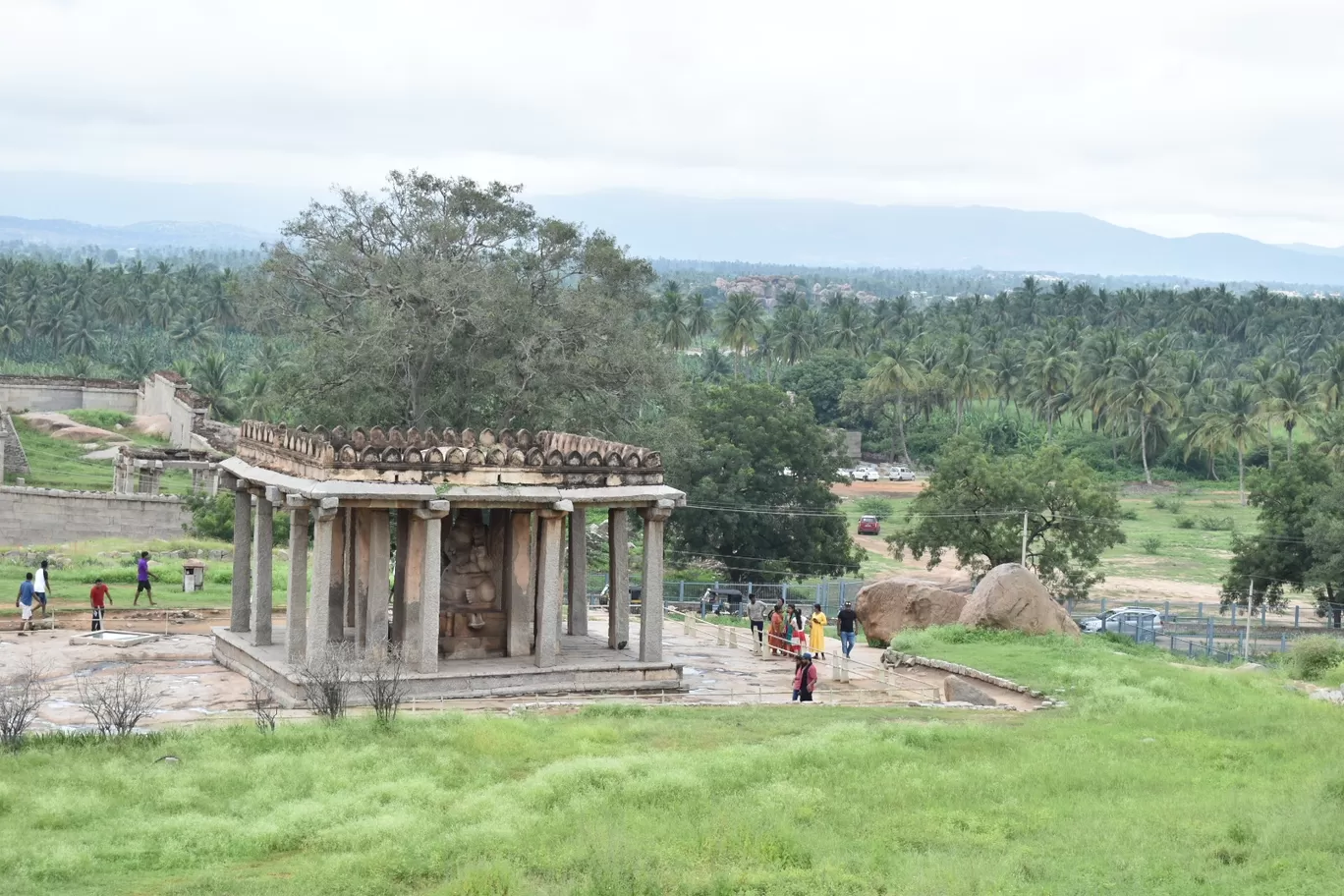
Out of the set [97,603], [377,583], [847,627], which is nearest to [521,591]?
[377,583]

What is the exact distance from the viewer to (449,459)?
24.2 meters

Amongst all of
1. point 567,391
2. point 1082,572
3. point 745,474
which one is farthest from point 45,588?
point 1082,572

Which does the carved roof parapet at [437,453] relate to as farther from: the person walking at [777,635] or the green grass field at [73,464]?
the green grass field at [73,464]

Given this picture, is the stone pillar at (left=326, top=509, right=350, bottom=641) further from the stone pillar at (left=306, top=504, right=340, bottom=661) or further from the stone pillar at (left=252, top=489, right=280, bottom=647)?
the stone pillar at (left=306, top=504, right=340, bottom=661)

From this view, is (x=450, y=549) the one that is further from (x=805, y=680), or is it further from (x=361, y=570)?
(x=805, y=680)

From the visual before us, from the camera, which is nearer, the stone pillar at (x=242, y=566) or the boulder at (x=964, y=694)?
the boulder at (x=964, y=694)

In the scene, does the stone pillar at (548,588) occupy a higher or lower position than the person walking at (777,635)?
higher

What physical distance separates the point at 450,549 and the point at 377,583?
1865 mm

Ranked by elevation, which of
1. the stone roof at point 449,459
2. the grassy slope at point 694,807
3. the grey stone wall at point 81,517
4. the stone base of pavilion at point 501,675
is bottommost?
the grey stone wall at point 81,517

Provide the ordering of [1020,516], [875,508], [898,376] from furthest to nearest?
[898,376]
[875,508]
[1020,516]

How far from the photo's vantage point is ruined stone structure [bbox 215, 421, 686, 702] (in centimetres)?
2409

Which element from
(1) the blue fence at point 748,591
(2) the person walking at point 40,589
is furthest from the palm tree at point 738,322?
(2) the person walking at point 40,589

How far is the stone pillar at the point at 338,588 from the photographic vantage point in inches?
1085

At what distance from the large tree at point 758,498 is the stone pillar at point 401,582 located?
26.2 meters
